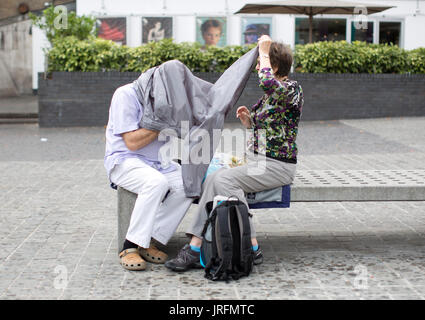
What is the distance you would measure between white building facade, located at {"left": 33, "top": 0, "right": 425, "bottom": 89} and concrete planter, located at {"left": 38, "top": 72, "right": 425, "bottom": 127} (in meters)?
5.20

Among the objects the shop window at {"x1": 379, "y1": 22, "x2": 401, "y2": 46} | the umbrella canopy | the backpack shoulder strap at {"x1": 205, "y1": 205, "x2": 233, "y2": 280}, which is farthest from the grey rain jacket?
the shop window at {"x1": 379, "y1": 22, "x2": 401, "y2": 46}

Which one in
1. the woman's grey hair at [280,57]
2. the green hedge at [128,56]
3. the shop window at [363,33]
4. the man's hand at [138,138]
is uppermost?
the shop window at [363,33]

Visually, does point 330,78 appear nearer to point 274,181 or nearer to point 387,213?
point 387,213

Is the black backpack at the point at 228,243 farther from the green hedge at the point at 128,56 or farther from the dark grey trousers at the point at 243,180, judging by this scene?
the green hedge at the point at 128,56

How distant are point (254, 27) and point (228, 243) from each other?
1594 centimetres

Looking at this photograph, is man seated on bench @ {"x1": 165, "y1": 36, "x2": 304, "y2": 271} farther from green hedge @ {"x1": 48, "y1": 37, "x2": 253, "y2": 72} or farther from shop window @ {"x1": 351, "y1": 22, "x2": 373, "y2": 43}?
shop window @ {"x1": 351, "y1": 22, "x2": 373, "y2": 43}

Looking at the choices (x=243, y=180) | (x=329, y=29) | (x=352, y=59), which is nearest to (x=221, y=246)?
(x=243, y=180)

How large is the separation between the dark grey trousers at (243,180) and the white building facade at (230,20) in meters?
15.2

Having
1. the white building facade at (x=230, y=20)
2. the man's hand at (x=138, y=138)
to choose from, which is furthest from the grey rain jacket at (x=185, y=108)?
the white building facade at (x=230, y=20)

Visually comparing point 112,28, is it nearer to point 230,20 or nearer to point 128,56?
point 230,20

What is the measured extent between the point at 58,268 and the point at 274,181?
1637 mm

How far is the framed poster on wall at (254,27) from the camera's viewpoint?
64.0ft
